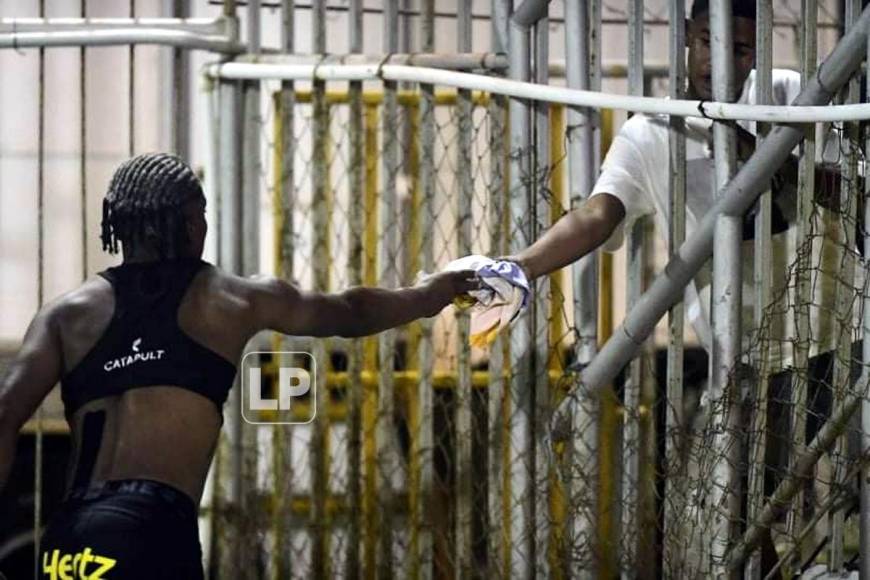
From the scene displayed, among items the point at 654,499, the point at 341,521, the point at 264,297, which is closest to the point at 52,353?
the point at 264,297

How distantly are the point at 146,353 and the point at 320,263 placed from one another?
3.02ft

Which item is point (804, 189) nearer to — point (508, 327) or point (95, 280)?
point (508, 327)

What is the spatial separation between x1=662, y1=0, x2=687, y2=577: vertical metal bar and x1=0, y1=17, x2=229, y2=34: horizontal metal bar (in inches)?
48.4

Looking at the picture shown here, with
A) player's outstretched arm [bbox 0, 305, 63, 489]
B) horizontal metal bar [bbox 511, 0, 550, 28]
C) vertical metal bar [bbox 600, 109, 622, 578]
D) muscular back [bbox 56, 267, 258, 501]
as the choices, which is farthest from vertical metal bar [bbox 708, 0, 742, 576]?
player's outstretched arm [bbox 0, 305, 63, 489]

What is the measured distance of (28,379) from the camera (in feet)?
10.9

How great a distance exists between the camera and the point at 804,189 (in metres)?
3.22

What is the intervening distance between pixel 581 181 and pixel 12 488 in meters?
2.10

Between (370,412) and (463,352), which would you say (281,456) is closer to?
(370,412)

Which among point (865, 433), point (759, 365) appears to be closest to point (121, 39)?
point (759, 365)

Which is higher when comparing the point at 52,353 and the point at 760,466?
the point at 52,353

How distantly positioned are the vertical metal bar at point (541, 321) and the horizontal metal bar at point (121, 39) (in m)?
0.80

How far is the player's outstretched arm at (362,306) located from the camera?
11.5 ft

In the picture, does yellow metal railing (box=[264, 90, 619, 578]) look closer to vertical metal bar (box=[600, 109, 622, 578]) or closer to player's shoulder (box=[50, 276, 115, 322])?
vertical metal bar (box=[600, 109, 622, 578])

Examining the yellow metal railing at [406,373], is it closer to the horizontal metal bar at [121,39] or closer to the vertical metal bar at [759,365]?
the horizontal metal bar at [121,39]
